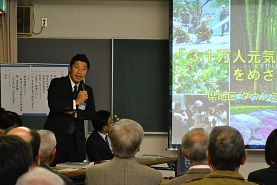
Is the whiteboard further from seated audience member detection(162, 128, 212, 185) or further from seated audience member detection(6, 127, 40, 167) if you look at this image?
seated audience member detection(6, 127, 40, 167)

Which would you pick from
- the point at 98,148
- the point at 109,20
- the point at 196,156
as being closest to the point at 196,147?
the point at 196,156

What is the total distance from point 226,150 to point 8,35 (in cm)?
487

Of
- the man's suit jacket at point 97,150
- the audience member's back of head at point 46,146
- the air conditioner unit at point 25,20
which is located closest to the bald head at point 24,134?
the audience member's back of head at point 46,146

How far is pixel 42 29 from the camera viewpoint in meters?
7.16

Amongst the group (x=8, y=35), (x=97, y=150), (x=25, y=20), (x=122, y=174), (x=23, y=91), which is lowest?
(x=97, y=150)

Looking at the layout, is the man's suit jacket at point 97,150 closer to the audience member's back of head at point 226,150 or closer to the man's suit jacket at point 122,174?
the man's suit jacket at point 122,174

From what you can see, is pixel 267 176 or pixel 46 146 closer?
pixel 267 176

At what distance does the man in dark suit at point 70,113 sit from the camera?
495cm

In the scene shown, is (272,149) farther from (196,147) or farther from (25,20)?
(25,20)

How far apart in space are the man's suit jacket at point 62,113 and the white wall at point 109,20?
2198mm

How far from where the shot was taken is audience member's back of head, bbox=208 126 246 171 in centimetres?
263

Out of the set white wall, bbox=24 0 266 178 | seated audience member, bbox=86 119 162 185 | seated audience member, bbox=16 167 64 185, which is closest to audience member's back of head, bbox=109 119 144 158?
seated audience member, bbox=86 119 162 185

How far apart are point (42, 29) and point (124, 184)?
4.28m

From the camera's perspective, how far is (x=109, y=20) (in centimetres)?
719
